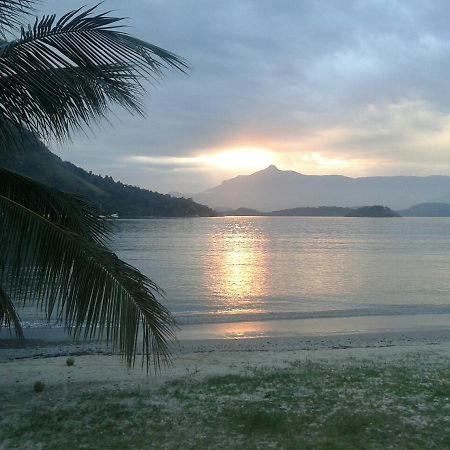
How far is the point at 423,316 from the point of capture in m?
20.5

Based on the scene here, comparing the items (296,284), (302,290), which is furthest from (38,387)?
(296,284)

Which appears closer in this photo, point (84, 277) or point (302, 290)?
point (84, 277)

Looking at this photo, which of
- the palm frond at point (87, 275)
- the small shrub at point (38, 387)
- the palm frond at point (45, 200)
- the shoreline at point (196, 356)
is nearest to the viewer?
the palm frond at point (87, 275)

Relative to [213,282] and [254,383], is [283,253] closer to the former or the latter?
[213,282]

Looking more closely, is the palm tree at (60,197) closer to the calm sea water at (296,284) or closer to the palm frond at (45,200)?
the palm frond at (45,200)

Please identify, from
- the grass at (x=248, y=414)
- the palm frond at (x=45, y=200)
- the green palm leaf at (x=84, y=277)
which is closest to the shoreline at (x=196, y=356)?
the grass at (x=248, y=414)

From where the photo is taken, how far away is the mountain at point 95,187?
7.17 m

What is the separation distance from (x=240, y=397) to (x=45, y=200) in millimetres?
3620

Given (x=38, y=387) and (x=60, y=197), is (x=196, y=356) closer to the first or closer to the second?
(x=38, y=387)

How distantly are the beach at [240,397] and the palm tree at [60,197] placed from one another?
1.42m

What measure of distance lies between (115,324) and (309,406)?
3.22 metres

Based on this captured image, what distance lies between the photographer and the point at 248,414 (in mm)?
6578

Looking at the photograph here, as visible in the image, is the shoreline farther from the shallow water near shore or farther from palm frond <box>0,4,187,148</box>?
palm frond <box>0,4,187,148</box>

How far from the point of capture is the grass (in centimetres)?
571
